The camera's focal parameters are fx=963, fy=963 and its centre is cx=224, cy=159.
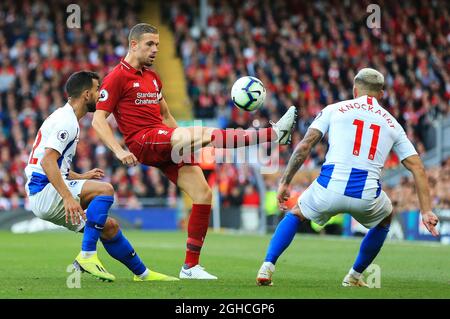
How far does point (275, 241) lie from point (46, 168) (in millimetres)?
2237

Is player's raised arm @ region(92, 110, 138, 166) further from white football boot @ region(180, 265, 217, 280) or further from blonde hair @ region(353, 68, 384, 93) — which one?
blonde hair @ region(353, 68, 384, 93)

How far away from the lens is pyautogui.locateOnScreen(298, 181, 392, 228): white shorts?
28.8 feet

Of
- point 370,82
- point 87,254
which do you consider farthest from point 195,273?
point 370,82

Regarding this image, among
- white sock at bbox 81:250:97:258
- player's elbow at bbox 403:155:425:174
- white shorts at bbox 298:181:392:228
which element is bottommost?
white sock at bbox 81:250:97:258

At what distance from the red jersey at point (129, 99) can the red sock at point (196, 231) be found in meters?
1.01

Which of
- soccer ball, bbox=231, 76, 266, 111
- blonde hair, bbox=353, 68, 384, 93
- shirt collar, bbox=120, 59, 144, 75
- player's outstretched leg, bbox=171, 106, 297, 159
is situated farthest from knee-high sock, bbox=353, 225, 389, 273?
shirt collar, bbox=120, 59, 144, 75

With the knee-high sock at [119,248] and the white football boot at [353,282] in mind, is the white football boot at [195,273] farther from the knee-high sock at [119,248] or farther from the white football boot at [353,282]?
the white football boot at [353,282]

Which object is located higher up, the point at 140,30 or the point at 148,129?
the point at 140,30

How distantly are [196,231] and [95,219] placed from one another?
1238 mm

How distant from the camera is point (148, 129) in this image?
396 inches

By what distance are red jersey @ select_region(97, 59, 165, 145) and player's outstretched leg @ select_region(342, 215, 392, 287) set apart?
8.41 ft

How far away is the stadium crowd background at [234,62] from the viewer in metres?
27.9

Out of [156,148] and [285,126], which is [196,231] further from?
[285,126]
